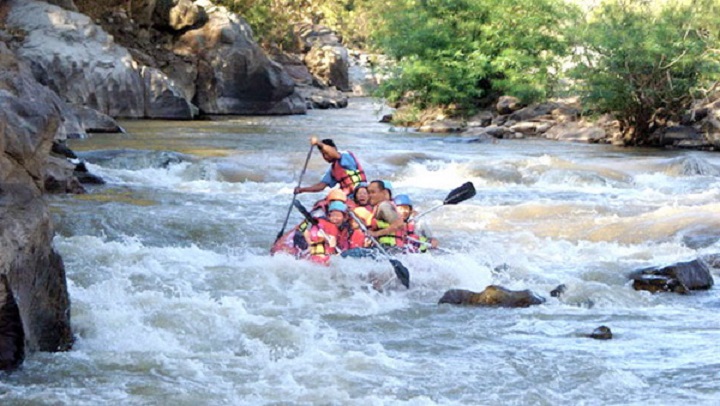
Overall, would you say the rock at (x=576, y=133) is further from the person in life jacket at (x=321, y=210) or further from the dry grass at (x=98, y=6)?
the person in life jacket at (x=321, y=210)

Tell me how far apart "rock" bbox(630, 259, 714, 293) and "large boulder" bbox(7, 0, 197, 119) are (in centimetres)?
1659

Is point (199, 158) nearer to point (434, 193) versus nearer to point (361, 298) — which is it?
point (434, 193)

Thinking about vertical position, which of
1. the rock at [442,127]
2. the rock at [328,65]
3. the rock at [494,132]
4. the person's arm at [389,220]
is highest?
the person's arm at [389,220]

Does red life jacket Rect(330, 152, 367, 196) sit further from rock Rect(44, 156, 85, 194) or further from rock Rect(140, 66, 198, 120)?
rock Rect(140, 66, 198, 120)

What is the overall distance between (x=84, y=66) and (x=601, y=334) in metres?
18.4

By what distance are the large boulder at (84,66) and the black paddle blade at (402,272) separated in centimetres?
1603

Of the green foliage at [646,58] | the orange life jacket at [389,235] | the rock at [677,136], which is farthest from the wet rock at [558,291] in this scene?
the rock at [677,136]

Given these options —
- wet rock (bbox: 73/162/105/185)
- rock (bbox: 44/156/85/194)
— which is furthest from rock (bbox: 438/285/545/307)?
wet rock (bbox: 73/162/105/185)

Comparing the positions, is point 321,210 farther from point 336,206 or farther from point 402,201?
point 402,201

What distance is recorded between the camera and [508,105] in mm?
25016

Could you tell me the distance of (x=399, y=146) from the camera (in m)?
19.9

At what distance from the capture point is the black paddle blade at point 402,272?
819 centimetres

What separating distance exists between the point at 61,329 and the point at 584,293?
393 cm

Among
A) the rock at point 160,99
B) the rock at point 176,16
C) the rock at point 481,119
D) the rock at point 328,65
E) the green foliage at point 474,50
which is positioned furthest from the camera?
the rock at point 328,65
